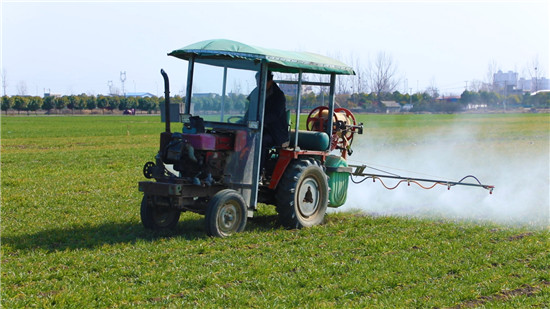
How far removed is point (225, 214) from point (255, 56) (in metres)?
2.26

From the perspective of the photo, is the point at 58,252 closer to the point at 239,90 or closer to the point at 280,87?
the point at 239,90

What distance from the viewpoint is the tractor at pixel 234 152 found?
861 cm

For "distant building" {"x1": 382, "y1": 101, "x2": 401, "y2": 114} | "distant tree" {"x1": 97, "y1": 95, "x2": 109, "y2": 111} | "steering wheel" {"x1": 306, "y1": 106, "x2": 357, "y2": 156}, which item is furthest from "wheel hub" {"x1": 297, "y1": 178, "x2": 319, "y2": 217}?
"distant tree" {"x1": 97, "y1": 95, "x2": 109, "y2": 111}

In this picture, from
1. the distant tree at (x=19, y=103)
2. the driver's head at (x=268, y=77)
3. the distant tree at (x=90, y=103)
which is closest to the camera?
the driver's head at (x=268, y=77)

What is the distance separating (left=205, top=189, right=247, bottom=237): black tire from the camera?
27.9 ft

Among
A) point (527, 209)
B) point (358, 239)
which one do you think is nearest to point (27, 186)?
point (358, 239)

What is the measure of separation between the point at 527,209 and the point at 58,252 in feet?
27.2

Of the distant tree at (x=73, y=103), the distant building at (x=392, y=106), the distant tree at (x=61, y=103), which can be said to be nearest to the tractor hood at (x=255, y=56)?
the distant building at (x=392, y=106)

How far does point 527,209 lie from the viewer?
11.5 meters

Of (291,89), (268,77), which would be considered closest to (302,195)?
(291,89)

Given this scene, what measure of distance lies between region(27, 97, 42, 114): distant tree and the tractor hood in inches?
4125

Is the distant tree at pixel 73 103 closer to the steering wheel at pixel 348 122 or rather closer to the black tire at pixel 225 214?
the steering wheel at pixel 348 122

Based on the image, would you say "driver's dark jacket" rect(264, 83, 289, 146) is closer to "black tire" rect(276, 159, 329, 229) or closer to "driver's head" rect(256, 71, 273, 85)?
"driver's head" rect(256, 71, 273, 85)

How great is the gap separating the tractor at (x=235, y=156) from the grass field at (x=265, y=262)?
1.14ft
